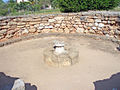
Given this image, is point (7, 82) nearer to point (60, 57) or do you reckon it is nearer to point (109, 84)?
point (60, 57)

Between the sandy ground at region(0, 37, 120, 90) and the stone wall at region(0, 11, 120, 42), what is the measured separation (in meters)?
0.65

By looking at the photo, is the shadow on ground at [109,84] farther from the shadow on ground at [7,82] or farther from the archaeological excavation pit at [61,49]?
the shadow on ground at [7,82]

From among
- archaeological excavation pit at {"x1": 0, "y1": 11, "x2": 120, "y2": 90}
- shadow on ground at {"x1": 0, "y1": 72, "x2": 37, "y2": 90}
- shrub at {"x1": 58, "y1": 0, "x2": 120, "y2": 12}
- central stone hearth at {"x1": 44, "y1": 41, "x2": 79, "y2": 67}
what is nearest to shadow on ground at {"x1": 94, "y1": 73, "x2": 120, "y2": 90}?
archaeological excavation pit at {"x1": 0, "y1": 11, "x2": 120, "y2": 90}

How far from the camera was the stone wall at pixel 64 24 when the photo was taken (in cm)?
539

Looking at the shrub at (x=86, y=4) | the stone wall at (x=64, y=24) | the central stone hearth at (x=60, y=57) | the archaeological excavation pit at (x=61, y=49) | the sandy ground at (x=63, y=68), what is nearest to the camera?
the sandy ground at (x=63, y=68)

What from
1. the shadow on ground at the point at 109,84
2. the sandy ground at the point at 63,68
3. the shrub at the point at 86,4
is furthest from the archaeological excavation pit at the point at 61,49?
the shrub at the point at 86,4

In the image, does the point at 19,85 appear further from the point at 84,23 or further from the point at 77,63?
the point at 84,23

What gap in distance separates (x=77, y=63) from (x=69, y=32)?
9.70 ft

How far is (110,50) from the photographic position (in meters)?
4.67

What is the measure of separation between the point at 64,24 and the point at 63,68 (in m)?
3.32

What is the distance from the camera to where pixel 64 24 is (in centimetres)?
641

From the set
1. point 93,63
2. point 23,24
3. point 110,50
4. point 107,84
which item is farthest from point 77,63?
point 23,24

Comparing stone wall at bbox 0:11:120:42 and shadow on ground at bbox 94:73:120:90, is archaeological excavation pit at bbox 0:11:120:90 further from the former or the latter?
shadow on ground at bbox 94:73:120:90

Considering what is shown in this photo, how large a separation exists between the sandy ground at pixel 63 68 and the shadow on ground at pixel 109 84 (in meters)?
0.13
